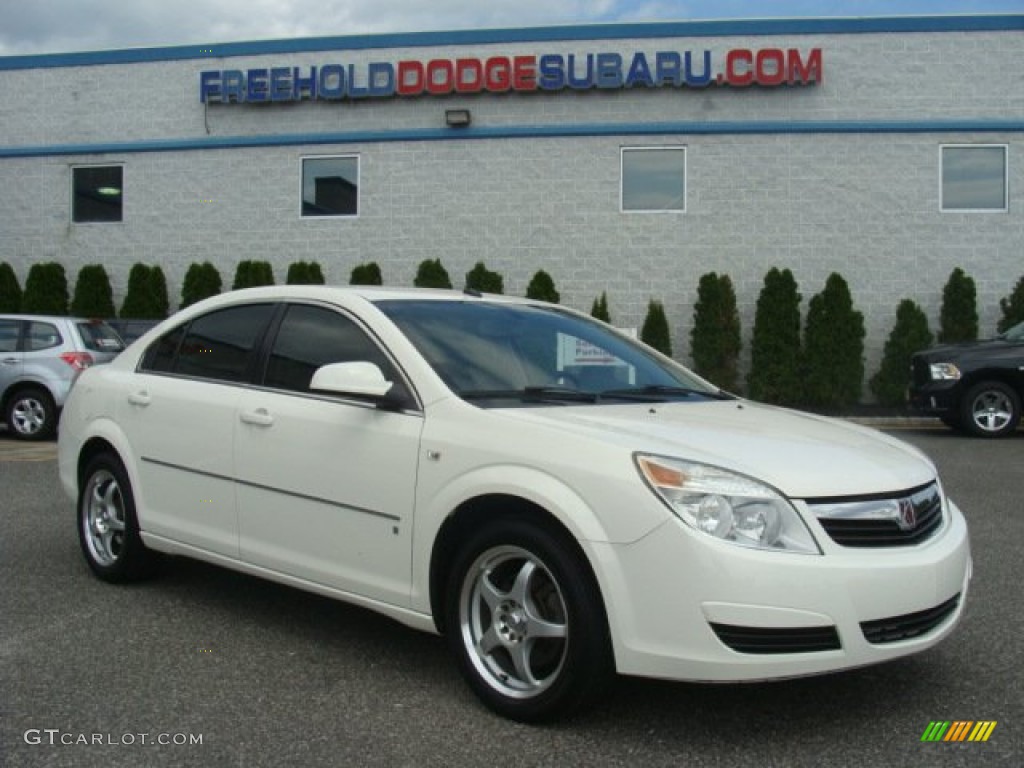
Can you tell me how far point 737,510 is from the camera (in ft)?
10.9

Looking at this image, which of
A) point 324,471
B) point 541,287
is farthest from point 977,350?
point 324,471

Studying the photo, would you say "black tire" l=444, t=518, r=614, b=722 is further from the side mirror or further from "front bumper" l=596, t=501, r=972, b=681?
the side mirror

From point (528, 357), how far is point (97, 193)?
703 inches

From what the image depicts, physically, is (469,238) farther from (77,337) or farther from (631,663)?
(631,663)

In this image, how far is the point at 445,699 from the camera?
12.8 ft

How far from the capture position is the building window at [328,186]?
19.2 m

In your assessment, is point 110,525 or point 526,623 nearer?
point 526,623

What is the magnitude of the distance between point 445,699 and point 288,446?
1.24 m

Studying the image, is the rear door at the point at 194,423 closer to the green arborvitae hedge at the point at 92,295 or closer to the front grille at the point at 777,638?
the front grille at the point at 777,638

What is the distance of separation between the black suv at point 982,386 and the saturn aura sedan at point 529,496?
9748 mm

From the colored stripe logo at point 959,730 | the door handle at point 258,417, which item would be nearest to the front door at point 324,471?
the door handle at point 258,417

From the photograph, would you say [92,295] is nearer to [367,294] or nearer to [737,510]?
[367,294]

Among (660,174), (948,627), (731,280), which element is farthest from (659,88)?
(948,627)
